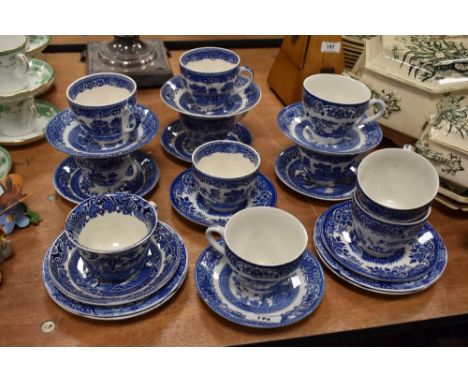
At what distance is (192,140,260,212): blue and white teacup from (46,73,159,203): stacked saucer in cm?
11

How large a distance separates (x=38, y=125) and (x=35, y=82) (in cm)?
10

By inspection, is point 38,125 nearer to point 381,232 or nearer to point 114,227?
point 114,227

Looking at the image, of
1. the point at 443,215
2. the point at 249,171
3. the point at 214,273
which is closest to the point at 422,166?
the point at 443,215

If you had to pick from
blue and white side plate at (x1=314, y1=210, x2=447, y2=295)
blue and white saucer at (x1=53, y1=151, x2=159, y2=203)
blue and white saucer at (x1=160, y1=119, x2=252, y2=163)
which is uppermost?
blue and white side plate at (x1=314, y1=210, x2=447, y2=295)

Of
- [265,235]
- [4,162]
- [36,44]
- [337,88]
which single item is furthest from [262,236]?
[36,44]

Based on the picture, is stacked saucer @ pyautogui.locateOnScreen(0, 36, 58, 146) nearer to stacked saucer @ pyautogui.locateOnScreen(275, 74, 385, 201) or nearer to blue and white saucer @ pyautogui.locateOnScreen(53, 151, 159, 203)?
blue and white saucer @ pyautogui.locateOnScreen(53, 151, 159, 203)

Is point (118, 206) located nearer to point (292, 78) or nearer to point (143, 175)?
point (143, 175)

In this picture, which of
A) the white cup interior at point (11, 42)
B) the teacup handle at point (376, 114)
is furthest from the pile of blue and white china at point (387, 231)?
the white cup interior at point (11, 42)

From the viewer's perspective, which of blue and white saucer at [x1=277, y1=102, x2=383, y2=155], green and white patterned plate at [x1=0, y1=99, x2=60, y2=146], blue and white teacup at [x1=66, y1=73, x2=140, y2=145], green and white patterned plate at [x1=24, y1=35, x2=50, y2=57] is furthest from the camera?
green and white patterned plate at [x1=24, y1=35, x2=50, y2=57]

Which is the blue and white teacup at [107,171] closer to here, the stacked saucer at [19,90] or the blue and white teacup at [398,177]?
the stacked saucer at [19,90]

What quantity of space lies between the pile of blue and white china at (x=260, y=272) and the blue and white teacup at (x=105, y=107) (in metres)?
0.27

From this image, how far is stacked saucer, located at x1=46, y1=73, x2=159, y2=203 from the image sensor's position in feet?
2.87

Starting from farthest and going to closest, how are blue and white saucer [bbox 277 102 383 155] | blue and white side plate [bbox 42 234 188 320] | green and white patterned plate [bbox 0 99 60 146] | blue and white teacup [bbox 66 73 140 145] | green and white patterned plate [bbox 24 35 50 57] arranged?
green and white patterned plate [bbox 24 35 50 57], green and white patterned plate [bbox 0 99 60 146], blue and white saucer [bbox 277 102 383 155], blue and white teacup [bbox 66 73 140 145], blue and white side plate [bbox 42 234 188 320]

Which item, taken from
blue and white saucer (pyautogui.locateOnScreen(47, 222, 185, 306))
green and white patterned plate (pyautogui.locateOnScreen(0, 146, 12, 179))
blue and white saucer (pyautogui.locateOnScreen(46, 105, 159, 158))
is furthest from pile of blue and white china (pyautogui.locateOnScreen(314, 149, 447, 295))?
green and white patterned plate (pyautogui.locateOnScreen(0, 146, 12, 179))
